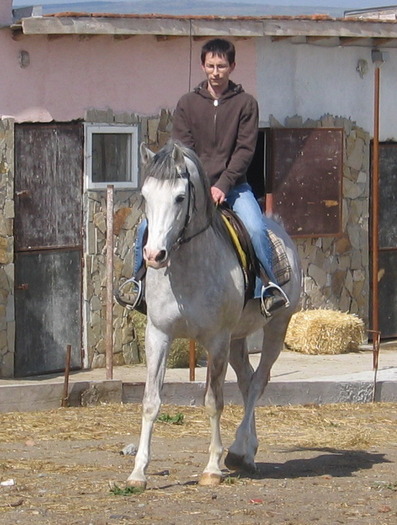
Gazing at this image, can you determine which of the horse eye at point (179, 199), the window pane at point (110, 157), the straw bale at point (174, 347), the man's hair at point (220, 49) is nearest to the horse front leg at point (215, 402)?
the horse eye at point (179, 199)

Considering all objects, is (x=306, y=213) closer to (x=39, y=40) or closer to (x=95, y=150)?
(x=95, y=150)

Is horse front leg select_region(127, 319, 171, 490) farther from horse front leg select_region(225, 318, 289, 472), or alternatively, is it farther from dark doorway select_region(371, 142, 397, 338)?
dark doorway select_region(371, 142, 397, 338)

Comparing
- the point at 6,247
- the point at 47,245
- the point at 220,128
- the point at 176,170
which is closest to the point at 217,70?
the point at 220,128

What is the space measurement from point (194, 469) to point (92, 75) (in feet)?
18.8

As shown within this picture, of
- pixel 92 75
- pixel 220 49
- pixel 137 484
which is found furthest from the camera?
pixel 92 75

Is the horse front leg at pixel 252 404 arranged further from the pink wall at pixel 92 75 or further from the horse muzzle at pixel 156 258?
the pink wall at pixel 92 75

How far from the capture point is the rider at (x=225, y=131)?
8938 mm

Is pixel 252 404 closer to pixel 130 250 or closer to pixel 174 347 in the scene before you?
pixel 174 347

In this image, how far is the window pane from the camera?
45.3ft

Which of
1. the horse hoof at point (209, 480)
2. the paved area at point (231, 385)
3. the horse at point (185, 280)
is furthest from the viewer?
the paved area at point (231, 385)

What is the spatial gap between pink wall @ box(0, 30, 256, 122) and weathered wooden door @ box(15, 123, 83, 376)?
0.23 meters

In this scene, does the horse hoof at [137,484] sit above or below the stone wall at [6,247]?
below

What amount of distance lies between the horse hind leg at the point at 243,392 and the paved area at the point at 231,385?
212cm

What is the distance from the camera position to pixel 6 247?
Answer: 12953 mm
